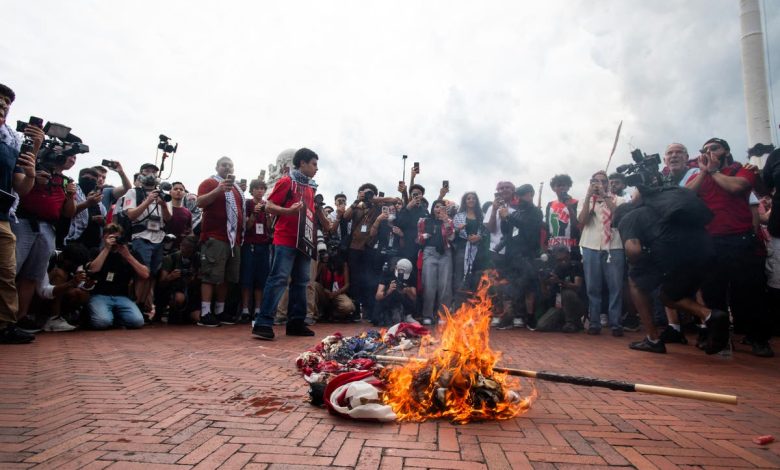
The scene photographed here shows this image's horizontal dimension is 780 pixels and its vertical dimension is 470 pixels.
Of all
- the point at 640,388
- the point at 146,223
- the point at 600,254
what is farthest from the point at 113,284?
the point at 600,254

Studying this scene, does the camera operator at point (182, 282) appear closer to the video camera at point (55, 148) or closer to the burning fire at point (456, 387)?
the video camera at point (55, 148)

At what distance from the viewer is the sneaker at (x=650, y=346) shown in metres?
4.96

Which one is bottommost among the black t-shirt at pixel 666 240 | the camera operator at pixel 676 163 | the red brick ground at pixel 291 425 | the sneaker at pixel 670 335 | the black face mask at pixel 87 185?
the red brick ground at pixel 291 425

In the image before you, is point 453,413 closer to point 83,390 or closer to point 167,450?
point 167,450

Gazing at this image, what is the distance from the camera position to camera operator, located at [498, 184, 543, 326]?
7434 mm

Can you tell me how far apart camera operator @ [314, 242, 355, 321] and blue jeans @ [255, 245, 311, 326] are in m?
2.16

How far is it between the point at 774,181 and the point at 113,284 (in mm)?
8336

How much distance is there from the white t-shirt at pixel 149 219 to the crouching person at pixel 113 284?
15.0 inches

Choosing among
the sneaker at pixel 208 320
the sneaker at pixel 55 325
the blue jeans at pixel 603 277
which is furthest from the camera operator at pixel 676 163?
the sneaker at pixel 55 325

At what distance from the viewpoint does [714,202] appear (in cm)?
510

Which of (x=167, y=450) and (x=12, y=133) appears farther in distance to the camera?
(x=12, y=133)

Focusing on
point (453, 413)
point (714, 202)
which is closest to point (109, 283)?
point (453, 413)

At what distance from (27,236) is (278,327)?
131 inches

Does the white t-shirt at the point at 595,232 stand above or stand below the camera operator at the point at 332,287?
above
